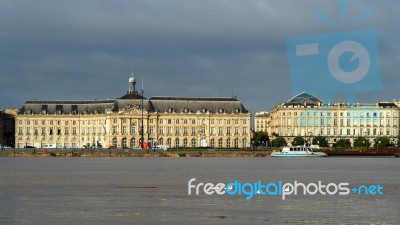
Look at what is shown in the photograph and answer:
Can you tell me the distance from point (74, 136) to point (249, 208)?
482ft

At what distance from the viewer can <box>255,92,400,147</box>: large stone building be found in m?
179

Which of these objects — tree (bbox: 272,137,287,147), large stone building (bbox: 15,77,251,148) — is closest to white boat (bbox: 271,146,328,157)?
tree (bbox: 272,137,287,147)

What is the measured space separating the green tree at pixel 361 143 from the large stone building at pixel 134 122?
21.7m

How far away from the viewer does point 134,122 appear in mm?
173125

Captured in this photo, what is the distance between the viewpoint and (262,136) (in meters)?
187

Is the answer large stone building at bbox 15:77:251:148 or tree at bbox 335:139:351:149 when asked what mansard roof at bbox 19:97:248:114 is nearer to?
large stone building at bbox 15:77:251:148

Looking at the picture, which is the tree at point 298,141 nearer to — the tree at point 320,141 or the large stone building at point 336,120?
the tree at point 320,141

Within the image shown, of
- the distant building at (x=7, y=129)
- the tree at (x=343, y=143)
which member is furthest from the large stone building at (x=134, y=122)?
the tree at (x=343, y=143)

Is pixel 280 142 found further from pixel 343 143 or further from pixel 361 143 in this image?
pixel 361 143

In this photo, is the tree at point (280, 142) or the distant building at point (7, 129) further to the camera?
the distant building at point (7, 129)

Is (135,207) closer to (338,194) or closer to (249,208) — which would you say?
(249,208)

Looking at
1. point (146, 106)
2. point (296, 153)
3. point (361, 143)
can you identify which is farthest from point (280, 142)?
point (296, 153)

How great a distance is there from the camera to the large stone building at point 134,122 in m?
172

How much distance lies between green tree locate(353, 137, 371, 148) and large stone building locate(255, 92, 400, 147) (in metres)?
11.1
